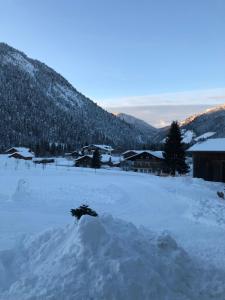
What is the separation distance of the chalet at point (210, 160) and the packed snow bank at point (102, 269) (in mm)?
36115

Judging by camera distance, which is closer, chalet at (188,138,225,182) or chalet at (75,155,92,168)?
chalet at (188,138,225,182)

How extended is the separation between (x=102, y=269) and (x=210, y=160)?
39.8 meters

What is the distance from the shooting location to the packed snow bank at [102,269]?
28.8 feet

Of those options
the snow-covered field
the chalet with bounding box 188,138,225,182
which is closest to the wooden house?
the chalet with bounding box 188,138,225,182

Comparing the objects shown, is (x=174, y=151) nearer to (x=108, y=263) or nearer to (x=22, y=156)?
(x=108, y=263)

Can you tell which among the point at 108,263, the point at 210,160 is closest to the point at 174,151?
the point at 210,160

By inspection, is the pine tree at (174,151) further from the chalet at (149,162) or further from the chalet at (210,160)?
the chalet at (149,162)

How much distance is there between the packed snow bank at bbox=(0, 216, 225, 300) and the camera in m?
8.79

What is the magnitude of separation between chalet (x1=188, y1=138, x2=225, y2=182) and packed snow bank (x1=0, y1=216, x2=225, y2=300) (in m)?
36.1

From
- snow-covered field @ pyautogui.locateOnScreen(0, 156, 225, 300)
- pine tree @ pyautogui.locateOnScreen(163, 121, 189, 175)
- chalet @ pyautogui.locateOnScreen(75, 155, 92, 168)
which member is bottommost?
snow-covered field @ pyautogui.locateOnScreen(0, 156, 225, 300)

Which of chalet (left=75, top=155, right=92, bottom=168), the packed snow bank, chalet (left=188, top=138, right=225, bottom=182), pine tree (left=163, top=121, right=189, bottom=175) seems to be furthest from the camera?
chalet (left=75, top=155, right=92, bottom=168)

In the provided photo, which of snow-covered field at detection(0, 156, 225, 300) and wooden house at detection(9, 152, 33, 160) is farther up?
wooden house at detection(9, 152, 33, 160)

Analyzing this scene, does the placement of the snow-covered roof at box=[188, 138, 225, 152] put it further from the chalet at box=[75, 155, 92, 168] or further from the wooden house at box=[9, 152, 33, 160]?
the wooden house at box=[9, 152, 33, 160]

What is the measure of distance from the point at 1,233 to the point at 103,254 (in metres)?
7.33
